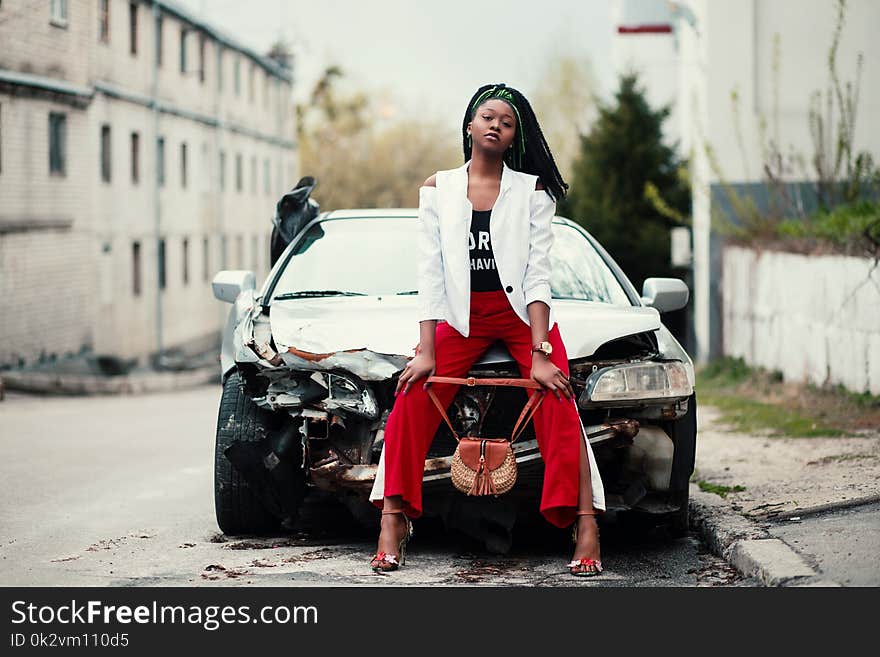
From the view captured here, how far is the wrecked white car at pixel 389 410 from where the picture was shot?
6.21 meters

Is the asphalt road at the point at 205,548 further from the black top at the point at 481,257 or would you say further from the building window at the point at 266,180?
the building window at the point at 266,180

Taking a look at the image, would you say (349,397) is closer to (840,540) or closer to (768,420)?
(840,540)

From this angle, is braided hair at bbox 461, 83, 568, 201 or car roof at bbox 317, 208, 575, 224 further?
car roof at bbox 317, 208, 575, 224

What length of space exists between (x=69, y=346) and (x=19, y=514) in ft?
74.2

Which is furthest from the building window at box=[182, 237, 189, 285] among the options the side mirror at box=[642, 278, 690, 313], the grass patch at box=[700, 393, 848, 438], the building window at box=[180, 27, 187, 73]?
the side mirror at box=[642, 278, 690, 313]

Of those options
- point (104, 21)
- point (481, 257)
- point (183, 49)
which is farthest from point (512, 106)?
point (183, 49)

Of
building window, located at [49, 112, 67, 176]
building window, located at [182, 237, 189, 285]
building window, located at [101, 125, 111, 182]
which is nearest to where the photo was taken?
building window, located at [49, 112, 67, 176]

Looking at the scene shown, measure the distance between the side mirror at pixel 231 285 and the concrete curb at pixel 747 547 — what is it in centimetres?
265

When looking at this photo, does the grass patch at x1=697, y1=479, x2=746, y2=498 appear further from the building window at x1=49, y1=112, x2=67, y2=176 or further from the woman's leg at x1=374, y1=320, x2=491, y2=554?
the building window at x1=49, y1=112, x2=67, y2=176

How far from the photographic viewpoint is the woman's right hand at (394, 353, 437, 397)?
5.92m

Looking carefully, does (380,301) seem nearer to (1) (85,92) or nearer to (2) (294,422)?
(2) (294,422)

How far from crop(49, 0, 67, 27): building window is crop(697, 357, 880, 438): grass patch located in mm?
17024

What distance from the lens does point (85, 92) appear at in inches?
1201
